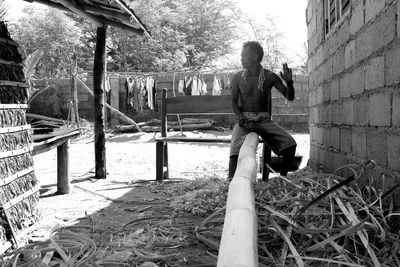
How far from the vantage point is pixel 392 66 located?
2.55 metres

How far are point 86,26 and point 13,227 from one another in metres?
25.1

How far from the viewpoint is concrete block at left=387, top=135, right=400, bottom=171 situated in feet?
8.11

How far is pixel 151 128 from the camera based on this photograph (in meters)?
15.7

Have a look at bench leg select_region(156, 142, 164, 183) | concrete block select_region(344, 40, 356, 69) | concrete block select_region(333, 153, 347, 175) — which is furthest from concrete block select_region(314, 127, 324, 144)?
bench leg select_region(156, 142, 164, 183)

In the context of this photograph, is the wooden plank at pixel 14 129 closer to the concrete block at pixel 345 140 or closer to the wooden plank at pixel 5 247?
the wooden plank at pixel 5 247

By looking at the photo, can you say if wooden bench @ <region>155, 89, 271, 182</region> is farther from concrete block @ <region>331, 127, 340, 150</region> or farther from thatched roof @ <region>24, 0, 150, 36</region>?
concrete block @ <region>331, 127, 340, 150</region>

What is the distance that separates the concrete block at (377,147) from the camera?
2.72 m

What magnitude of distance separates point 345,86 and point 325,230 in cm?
193

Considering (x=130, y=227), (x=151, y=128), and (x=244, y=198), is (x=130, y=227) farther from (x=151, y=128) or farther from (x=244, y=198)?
(x=151, y=128)

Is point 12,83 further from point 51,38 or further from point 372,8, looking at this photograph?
point 51,38

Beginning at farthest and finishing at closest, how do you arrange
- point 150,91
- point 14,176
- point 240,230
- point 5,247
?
1. point 150,91
2. point 14,176
3. point 5,247
4. point 240,230

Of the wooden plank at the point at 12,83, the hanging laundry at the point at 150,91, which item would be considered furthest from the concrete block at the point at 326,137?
the hanging laundry at the point at 150,91

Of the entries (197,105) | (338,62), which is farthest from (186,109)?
(338,62)

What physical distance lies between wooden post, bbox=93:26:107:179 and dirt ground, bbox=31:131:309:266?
282 mm
